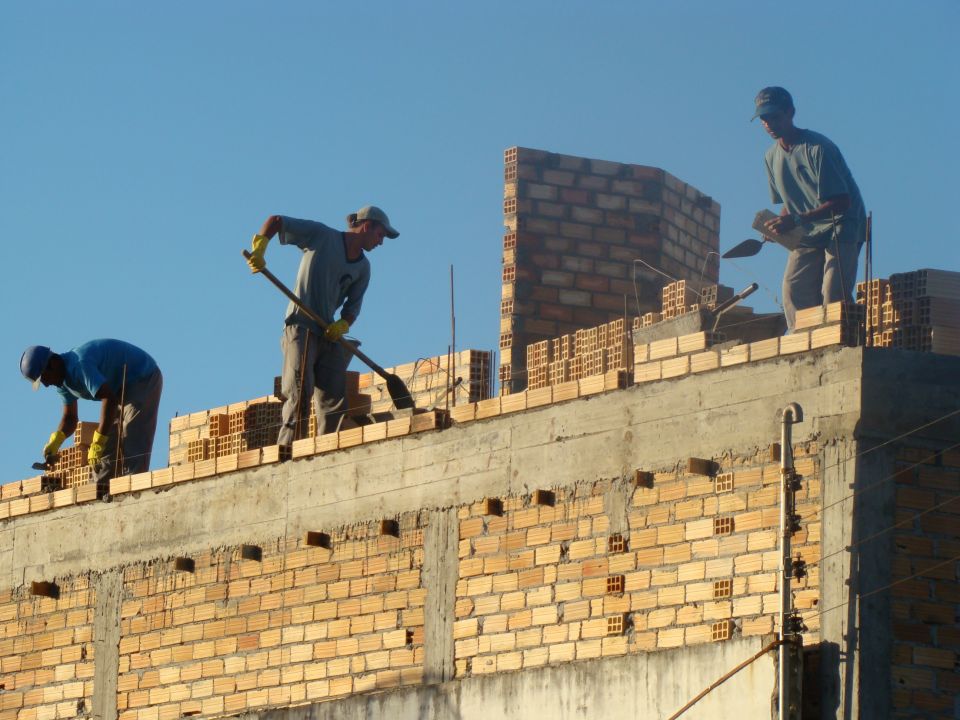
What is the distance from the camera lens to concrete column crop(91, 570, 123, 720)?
15672 mm

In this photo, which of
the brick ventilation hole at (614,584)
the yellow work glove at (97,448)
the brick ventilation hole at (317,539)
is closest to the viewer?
the brick ventilation hole at (614,584)

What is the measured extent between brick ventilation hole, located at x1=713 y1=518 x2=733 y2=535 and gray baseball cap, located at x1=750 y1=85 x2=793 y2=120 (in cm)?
332

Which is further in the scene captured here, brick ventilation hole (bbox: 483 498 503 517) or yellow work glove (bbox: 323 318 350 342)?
yellow work glove (bbox: 323 318 350 342)

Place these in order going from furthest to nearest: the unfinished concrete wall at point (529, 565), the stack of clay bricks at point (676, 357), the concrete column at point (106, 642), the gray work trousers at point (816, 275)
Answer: the concrete column at point (106, 642), the gray work trousers at point (816, 275), the stack of clay bricks at point (676, 357), the unfinished concrete wall at point (529, 565)

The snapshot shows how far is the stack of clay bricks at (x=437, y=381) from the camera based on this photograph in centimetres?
1627

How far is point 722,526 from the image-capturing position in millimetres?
12016

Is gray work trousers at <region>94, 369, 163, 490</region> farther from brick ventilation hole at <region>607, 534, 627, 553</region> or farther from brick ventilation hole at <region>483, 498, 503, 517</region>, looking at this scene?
brick ventilation hole at <region>607, 534, 627, 553</region>

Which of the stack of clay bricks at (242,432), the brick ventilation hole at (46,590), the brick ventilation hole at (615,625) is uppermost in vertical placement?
the stack of clay bricks at (242,432)

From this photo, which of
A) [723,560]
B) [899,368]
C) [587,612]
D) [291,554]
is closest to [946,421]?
[899,368]

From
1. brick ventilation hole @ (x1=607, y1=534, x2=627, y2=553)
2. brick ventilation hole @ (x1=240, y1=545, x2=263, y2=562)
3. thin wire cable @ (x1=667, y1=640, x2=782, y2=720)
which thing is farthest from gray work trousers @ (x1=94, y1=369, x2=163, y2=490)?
thin wire cable @ (x1=667, y1=640, x2=782, y2=720)

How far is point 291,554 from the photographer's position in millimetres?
14609

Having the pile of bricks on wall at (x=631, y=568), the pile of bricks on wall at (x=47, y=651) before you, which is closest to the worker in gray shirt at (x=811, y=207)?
the pile of bricks on wall at (x=631, y=568)

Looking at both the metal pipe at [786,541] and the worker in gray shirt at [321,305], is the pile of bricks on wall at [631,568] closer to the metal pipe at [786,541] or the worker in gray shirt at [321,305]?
the metal pipe at [786,541]

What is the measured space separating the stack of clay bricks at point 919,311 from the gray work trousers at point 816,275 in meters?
0.20
